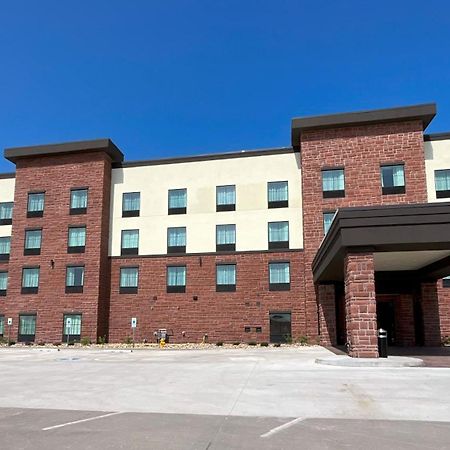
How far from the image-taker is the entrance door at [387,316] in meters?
29.3

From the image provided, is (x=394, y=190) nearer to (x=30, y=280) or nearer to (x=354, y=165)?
(x=354, y=165)

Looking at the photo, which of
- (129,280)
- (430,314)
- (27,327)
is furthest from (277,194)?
(27,327)

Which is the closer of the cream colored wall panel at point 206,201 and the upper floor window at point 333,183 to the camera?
the upper floor window at point 333,183

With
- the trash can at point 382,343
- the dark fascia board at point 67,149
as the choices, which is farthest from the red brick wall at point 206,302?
the trash can at point 382,343

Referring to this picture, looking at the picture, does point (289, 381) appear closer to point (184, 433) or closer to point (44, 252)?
point (184, 433)

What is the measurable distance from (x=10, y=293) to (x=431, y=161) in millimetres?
30341

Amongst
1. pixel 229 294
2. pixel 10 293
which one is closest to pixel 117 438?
pixel 229 294

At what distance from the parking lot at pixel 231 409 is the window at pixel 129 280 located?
20.7 m

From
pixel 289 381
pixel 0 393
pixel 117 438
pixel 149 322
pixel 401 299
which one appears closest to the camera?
pixel 117 438

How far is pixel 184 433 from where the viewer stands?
702 centimetres

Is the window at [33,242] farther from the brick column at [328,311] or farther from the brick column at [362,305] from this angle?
the brick column at [362,305]

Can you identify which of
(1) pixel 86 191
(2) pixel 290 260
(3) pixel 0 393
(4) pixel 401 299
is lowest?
(3) pixel 0 393

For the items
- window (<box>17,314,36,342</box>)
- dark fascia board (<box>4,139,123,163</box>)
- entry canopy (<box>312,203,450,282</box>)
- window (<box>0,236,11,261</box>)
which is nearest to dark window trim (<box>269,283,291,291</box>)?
entry canopy (<box>312,203,450,282</box>)

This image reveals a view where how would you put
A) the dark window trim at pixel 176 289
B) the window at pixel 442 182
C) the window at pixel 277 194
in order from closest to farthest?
1. the window at pixel 442 182
2. the window at pixel 277 194
3. the dark window trim at pixel 176 289
